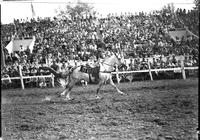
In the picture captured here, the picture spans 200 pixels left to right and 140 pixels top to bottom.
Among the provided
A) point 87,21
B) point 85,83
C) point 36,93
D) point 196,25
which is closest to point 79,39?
point 87,21

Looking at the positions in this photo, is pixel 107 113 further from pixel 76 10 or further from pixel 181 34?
pixel 181 34

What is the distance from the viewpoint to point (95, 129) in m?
4.91

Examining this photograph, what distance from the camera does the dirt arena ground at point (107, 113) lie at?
4.85m

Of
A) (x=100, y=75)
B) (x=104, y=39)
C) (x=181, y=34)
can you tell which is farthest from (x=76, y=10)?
(x=181, y=34)

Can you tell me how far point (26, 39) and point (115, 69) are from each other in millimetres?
1667

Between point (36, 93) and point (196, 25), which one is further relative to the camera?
point (196, 25)

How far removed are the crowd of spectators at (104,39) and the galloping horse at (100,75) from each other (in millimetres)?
156

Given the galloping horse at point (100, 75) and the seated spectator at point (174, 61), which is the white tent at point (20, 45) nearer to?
the galloping horse at point (100, 75)

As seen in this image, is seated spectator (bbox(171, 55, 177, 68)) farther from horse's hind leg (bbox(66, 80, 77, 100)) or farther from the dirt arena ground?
horse's hind leg (bbox(66, 80, 77, 100))

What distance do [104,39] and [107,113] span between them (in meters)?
1.32

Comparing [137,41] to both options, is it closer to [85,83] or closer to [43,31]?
[85,83]

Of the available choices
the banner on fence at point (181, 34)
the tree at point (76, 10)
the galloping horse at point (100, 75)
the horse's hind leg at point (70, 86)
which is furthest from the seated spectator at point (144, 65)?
the tree at point (76, 10)

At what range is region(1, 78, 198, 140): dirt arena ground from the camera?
485cm

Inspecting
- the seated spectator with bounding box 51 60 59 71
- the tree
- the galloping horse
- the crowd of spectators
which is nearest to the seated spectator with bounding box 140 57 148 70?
the crowd of spectators
